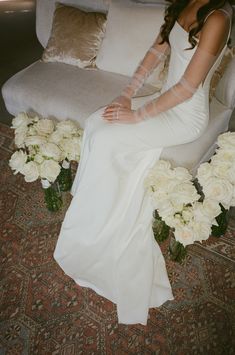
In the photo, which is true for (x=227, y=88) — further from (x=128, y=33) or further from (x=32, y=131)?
(x=32, y=131)

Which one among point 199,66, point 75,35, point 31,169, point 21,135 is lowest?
point 31,169

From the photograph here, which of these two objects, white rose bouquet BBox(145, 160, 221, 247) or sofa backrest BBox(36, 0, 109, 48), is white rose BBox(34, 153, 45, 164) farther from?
sofa backrest BBox(36, 0, 109, 48)

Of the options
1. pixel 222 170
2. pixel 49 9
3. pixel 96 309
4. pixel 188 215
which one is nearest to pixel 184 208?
pixel 188 215

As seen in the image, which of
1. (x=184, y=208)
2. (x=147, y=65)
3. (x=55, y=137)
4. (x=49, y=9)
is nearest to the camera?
(x=184, y=208)

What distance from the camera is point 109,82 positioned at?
278 centimetres

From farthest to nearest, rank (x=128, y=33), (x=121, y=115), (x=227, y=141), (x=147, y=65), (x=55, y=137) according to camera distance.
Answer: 1. (x=128, y=33)
2. (x=147, y=65)
3. (x=55, y=137)
4. (x=121, y=115)
5. (x=227, y=141)

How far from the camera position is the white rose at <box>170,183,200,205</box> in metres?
1.73

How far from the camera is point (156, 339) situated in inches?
73.5

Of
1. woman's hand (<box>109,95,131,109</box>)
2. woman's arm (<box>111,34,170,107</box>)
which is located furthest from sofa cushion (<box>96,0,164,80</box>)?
woman's hand (<box>109,95,131,109</box>)

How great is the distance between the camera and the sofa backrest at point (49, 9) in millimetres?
2895

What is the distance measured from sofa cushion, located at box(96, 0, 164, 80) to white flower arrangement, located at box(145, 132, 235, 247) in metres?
1.24

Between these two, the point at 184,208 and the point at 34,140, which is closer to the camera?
the point at 184,208

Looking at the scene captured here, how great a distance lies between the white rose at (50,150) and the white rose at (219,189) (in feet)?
3.25

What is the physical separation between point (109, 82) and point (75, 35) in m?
0.53
